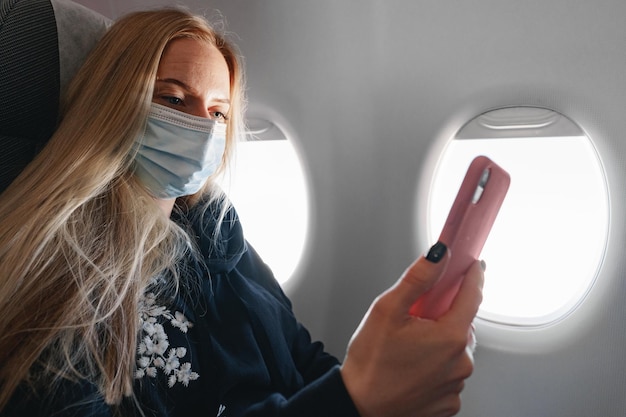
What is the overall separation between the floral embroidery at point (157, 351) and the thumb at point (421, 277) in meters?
0.56

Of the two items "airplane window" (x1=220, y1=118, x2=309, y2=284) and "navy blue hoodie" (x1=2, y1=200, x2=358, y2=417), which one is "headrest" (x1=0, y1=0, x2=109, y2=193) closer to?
"navy blue hoodie" (x1=2, y1=200, x2=358, y2=417)

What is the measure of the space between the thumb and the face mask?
2.13ft

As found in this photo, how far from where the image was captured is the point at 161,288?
3.80ft

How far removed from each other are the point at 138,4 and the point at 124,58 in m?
0.89

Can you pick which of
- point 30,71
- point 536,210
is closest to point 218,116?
point 30,71

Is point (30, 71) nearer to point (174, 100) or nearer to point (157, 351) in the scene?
point (174, 100)

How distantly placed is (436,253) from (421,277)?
0.04 metres

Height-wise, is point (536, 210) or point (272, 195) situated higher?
point (536, 210)

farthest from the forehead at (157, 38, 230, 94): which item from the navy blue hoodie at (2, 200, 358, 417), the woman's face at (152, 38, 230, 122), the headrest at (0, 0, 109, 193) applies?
the navy blue hoodie at (2, 200, 358, 417)

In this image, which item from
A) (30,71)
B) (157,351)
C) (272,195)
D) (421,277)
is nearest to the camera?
(421,277)

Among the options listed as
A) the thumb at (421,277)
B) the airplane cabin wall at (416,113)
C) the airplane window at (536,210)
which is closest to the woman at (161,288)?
the thumb at (421,277)

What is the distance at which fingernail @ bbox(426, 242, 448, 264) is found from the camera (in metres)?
0.73

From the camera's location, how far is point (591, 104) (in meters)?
1.32

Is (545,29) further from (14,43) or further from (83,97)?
(14,43)
